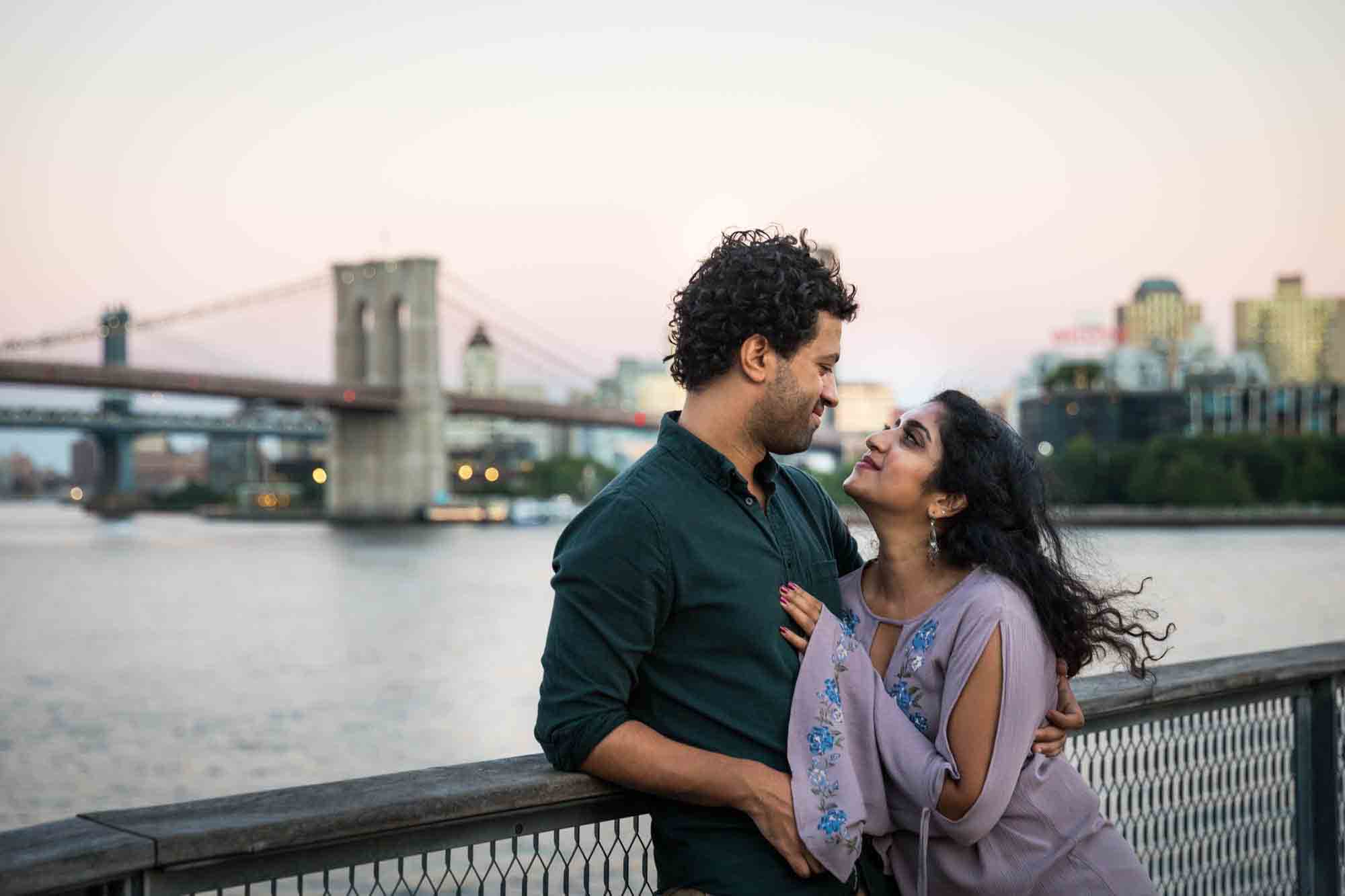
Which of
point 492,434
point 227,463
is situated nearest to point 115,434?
point 492,434

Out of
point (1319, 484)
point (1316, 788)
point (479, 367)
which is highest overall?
point (479, 367)

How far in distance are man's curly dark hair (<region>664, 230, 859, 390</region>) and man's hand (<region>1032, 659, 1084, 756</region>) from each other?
0.66 metres

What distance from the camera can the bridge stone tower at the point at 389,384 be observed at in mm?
58281

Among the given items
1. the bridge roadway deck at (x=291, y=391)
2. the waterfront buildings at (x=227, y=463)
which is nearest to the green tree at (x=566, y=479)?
the waterfront buildings at (x=227, y=463)

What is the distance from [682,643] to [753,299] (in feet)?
1.55

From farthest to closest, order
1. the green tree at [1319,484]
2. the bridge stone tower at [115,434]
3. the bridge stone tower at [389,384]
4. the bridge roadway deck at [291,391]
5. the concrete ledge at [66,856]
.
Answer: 1. the green tree at [1319,484]
2. the bridge stone tower at [115,434]
3. the bridge stone tower at [389,384]
4. the bridge roadway deck at [291,391]
5. the concrete ledge at [66,856]

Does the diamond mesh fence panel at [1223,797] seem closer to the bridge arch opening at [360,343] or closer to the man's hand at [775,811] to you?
the man's hand at [775,811]

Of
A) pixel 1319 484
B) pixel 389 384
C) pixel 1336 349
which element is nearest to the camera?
pixel 389 384

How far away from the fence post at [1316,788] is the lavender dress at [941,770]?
1.12 meters

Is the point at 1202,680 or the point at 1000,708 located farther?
the point at 1202,680

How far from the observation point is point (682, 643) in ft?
6.81

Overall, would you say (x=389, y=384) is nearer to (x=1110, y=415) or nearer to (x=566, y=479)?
(x=566, y=479)

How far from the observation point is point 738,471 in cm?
217

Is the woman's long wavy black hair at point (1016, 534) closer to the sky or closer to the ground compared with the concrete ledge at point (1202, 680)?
closer to the sky
